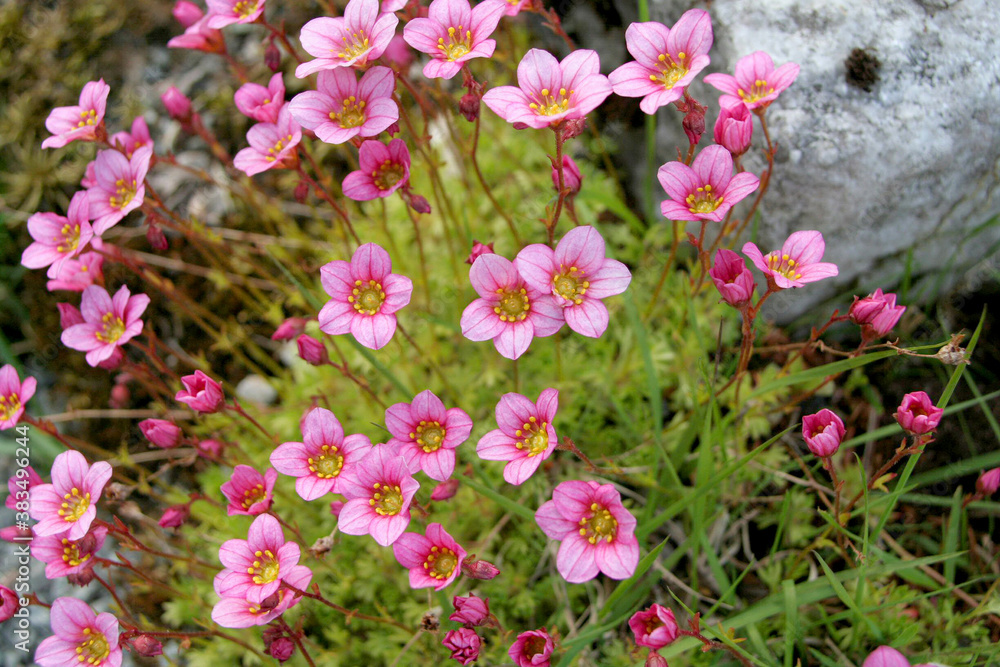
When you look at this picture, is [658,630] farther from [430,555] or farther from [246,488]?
[246,488]

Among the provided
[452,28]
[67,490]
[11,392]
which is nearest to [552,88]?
[452,28]

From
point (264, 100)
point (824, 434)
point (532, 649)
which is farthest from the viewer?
point (264, 100)

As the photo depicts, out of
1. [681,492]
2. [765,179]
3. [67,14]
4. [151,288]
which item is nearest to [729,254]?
[765,179]

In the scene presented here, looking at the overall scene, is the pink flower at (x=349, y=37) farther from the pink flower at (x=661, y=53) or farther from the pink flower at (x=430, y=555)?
the pink flower at (x=430, y=555)

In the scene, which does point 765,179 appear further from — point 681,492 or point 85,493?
point 85,493

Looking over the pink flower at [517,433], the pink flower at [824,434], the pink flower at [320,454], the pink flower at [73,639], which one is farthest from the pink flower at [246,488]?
the pink flower at [824,434]

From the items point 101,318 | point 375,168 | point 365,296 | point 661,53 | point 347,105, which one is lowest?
point 101,318
